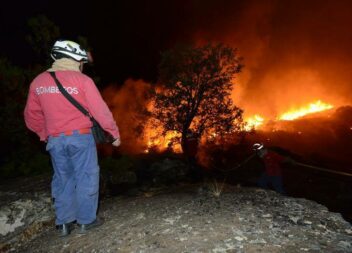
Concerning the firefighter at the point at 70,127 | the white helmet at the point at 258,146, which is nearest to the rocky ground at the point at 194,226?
the firefighter at the point at 70,127

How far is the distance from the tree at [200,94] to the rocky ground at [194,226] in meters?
9.58

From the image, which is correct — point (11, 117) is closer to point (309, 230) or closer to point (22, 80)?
point (22, 80)

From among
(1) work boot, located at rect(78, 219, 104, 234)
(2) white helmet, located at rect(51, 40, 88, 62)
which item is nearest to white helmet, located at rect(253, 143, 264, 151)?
(1) work boot, located at rect(78, 219, 104, 234)

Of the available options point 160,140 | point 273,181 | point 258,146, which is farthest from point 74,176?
point 160,140

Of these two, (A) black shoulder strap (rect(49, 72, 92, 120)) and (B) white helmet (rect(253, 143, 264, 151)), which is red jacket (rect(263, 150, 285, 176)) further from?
(A) black shoulder strap (rect(49, 72, 92, 120))

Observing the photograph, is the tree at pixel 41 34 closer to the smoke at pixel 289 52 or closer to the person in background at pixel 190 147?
the person in background at pixel 190 147

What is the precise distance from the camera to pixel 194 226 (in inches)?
175

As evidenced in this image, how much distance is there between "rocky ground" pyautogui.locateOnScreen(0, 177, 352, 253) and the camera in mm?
3912

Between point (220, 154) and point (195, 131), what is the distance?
8.80 ft

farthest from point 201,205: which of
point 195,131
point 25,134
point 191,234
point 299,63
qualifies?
point 299,63

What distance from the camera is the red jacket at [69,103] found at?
14.6ft

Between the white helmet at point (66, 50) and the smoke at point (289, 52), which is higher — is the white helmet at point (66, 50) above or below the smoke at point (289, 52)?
below

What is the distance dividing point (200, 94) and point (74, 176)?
39.1 feet

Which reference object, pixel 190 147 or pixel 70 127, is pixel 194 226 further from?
pixel 190 147
